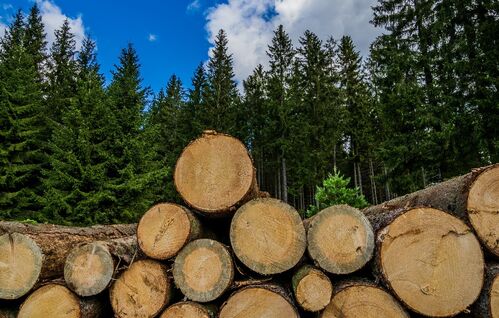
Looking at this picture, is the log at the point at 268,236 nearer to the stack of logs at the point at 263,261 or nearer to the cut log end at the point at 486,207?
the stack of logs at the point at 263,261

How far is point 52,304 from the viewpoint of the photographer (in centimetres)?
276

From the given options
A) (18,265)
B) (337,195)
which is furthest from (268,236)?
(337,195)

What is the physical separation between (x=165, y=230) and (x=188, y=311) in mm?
650

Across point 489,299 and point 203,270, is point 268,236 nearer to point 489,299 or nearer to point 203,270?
point 203,270

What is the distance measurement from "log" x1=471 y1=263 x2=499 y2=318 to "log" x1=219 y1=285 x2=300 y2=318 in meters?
1.29

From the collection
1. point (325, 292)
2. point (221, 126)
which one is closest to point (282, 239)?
point (325, 292)

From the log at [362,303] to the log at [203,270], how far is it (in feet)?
2.59

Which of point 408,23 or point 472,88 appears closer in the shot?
point 472,88

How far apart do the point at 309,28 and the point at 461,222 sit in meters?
25.3

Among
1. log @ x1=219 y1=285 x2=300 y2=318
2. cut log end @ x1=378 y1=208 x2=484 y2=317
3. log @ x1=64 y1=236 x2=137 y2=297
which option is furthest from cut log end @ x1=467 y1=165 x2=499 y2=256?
log @ x1=64 y1=236 x2=137 y2=297

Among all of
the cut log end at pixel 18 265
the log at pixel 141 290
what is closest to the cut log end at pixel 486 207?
the log at pixel 141 290

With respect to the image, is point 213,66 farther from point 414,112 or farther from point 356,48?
point 414,112

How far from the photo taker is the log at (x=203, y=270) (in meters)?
2.59

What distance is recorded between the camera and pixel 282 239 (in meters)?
2.62
